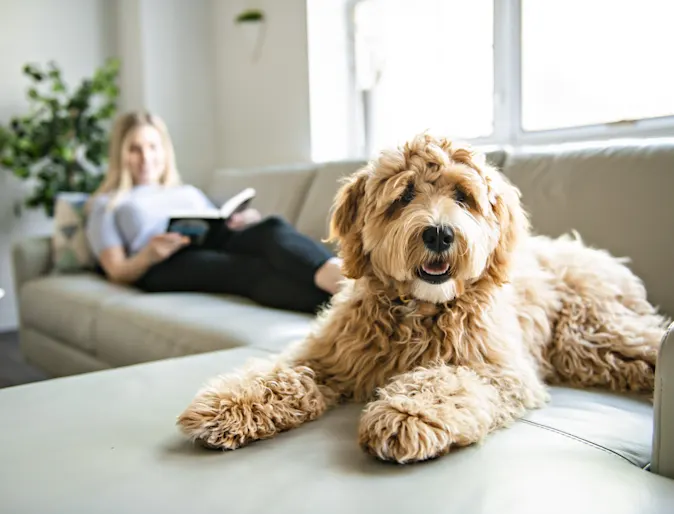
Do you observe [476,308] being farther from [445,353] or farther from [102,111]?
[102,111]

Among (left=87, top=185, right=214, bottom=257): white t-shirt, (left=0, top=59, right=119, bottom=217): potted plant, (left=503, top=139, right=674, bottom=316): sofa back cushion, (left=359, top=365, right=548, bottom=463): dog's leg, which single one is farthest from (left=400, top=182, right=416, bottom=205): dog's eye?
(left=0, top=59, right=119, bottom=217): potted plant

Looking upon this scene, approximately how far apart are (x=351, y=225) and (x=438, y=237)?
26cm

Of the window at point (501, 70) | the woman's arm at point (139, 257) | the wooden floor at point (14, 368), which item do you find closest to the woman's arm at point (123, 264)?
the woman's arm at point (139, 257)

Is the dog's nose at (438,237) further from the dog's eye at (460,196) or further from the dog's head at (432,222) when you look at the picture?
the dog's eye at (460,196)

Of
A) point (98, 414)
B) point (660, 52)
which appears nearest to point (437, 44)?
point (660, 52)

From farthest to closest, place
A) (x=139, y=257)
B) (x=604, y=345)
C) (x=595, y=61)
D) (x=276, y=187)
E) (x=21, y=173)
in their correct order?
(x=21, y=173) → (x=276, y=187) → (x=139, y=257) → (x=595, y=61) → (x=604, y=345)

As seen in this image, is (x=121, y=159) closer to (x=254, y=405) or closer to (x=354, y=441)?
(x=254, y=405)

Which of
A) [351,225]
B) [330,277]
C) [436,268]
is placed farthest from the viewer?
[330,277]

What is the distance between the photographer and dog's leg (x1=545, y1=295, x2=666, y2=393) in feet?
5.13

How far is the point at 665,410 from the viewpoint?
107cm

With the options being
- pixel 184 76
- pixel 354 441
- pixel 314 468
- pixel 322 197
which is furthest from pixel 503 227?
pixel 184 76

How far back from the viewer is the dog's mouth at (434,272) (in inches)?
52.2

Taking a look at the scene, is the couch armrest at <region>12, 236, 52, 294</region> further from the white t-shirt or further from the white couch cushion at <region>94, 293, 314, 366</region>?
the white couch cushion at <region>94, 293, 314, 366</region>

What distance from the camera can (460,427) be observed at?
3.72 ft
